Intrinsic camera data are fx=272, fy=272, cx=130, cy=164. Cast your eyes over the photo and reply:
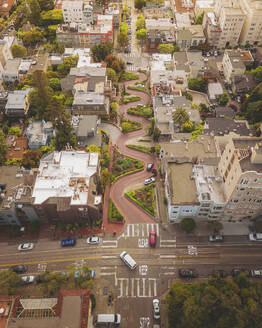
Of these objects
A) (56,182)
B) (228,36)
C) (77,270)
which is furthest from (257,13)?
(77,270)

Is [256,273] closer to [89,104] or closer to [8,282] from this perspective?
[8,282]

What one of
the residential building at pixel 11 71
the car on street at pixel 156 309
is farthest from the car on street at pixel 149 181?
the residential building at pixel 11 71

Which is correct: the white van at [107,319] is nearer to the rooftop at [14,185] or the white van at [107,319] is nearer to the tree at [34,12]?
the rooftop at [14,185]

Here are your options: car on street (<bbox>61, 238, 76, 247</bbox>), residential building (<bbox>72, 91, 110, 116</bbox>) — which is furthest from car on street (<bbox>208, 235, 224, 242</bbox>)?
residential building (<bbox>72, 91, 110, 116</bbox>)

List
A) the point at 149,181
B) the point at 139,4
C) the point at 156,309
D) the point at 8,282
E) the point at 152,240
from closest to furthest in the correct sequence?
the point at 8,282 → the point at 156,309 → the point at 152,240 → the point at 149,181 → the point at 139,4

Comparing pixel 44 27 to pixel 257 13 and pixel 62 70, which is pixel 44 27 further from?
pixel 257 13

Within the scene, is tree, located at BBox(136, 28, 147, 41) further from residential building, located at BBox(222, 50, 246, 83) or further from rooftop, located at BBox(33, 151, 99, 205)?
rooftop, located at BBox(33, 151, 99, 205)

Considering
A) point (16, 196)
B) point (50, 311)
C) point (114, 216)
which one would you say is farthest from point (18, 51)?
point (50, 311)
